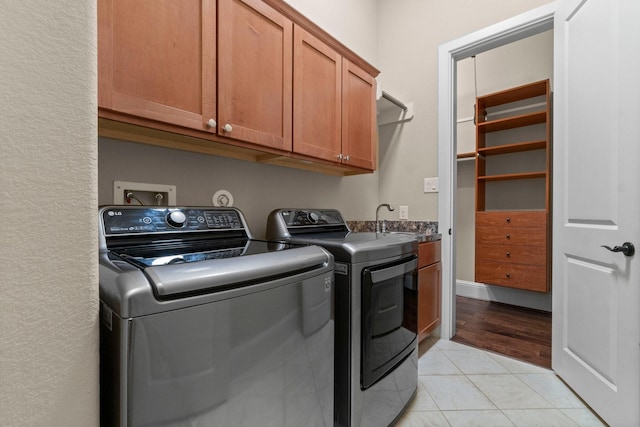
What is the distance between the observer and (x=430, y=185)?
96.7 inches

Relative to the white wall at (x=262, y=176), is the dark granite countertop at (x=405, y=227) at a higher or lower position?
lower

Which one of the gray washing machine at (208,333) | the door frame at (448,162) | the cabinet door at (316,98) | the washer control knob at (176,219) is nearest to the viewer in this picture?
the gray washing machine at (208,333)

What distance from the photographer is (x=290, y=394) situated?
89 centimetres

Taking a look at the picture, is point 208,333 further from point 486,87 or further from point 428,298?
point 486,87

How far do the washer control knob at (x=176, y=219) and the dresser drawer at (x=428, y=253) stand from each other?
57.7 inches

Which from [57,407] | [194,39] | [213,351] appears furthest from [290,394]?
[194,39]

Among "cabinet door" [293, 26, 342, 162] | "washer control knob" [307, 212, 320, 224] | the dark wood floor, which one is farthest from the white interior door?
"washer control knob" [307, 212, 320, 224]

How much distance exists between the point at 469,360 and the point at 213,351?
77.6 inches

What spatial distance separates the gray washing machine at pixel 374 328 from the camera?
1.17 m

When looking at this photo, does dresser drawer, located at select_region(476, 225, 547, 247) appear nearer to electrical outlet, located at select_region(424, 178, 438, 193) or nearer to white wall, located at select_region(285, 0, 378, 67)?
electrical outlet, located at select_region(424, 178, 438, 193)

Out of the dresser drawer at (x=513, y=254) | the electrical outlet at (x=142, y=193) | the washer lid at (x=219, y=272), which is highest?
the electrical outlet at (x=142, y=193)

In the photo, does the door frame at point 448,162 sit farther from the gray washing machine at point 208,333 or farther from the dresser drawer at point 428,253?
the gray washing machine at point 208,333

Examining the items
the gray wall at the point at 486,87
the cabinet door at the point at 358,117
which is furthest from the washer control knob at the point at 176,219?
the gray wall at the point at 486,87

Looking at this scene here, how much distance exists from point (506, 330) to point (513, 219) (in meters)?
1.09
